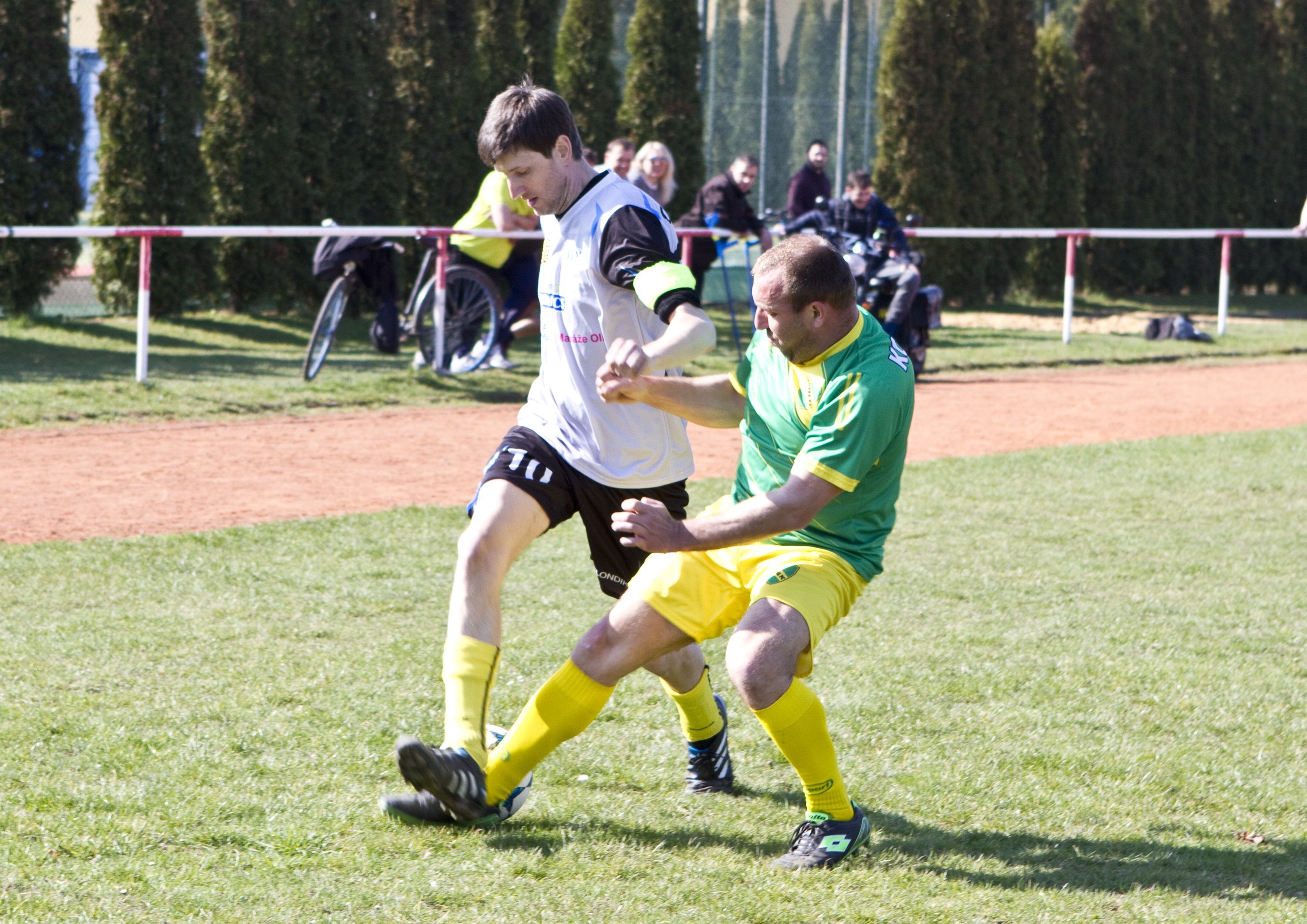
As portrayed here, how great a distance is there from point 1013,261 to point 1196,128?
5.35 meters

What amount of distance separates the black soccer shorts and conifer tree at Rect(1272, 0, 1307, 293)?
985 inches

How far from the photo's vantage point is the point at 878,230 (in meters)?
13.5

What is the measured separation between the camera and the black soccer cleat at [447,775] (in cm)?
346

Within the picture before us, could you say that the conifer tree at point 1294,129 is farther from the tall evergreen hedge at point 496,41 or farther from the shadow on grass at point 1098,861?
the shadow on grass at point 1098,861

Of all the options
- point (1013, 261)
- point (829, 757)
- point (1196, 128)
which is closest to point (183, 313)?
point (1013, 261)

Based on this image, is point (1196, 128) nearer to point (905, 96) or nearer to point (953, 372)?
point (905, 96)

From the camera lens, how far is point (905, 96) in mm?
20609

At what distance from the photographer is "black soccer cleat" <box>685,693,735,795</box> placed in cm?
405

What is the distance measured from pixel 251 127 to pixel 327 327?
4.69 m

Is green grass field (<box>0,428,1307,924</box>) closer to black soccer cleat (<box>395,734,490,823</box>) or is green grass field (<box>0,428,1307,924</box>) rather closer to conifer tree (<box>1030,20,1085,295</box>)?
black soccer cleat (<box>395,734,490,823</box>)

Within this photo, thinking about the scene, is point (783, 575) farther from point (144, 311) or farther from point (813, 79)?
point (813, 79)

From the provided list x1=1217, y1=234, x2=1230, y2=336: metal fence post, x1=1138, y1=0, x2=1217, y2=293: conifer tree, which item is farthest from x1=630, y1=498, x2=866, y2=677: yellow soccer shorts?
x1=1138, y1=0, x2=1217, y2=293: conifer tree

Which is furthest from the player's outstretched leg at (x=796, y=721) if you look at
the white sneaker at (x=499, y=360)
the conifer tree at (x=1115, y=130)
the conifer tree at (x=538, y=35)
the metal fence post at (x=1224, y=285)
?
the conifer tree at (x=1115, y=130)

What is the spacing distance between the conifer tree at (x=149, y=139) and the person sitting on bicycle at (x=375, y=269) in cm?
349
